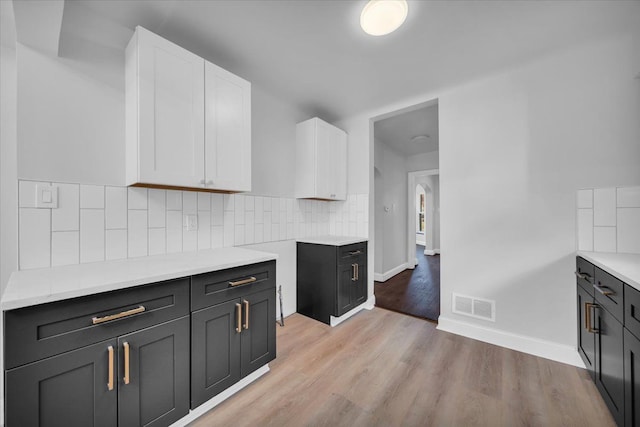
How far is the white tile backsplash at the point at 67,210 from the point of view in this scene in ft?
4.29

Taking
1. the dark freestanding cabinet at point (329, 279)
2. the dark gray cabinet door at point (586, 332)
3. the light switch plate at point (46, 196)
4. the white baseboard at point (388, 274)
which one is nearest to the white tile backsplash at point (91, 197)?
the light switch plate at point (46, 196)

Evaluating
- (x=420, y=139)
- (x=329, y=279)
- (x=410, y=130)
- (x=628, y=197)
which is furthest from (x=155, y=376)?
(x=420, y=139)

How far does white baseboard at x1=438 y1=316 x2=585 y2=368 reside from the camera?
6.07 feet

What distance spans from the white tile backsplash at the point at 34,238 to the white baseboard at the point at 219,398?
1109mm

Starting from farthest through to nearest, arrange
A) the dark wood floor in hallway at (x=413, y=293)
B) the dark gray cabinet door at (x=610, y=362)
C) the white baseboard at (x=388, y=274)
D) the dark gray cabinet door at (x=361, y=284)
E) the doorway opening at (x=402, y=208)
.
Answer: the white baseboard at (x=388, y=274), the doorway opening at (x=402, y=208), the dark wood floor in hallway at (x=413, y=293), the dark gray cabinet door at (x=361, y=284), the dark gray cabinet door at (x=610, y=362)

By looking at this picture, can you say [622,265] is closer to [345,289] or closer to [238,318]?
[345,289]

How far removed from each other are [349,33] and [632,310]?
214cm

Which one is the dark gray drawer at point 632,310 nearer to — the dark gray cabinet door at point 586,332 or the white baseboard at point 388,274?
the dark gray cabinet door at point 586,332

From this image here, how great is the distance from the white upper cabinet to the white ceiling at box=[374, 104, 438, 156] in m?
1.00

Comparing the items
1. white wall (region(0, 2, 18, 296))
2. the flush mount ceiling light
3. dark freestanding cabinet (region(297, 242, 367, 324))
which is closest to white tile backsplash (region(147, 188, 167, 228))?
white wall (region(0, 2, 18, 296))

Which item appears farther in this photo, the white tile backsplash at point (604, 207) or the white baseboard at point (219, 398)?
the white tile backsplash at point (604, 207)

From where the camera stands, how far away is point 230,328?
4.69 feet

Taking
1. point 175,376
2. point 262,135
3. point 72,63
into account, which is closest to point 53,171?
point 72,63

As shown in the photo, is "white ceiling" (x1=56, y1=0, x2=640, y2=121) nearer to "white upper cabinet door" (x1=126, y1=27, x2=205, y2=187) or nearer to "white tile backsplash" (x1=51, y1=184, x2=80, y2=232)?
"white upper cabinet door" (x1=126, y1=27, x2=205, y2=187)
